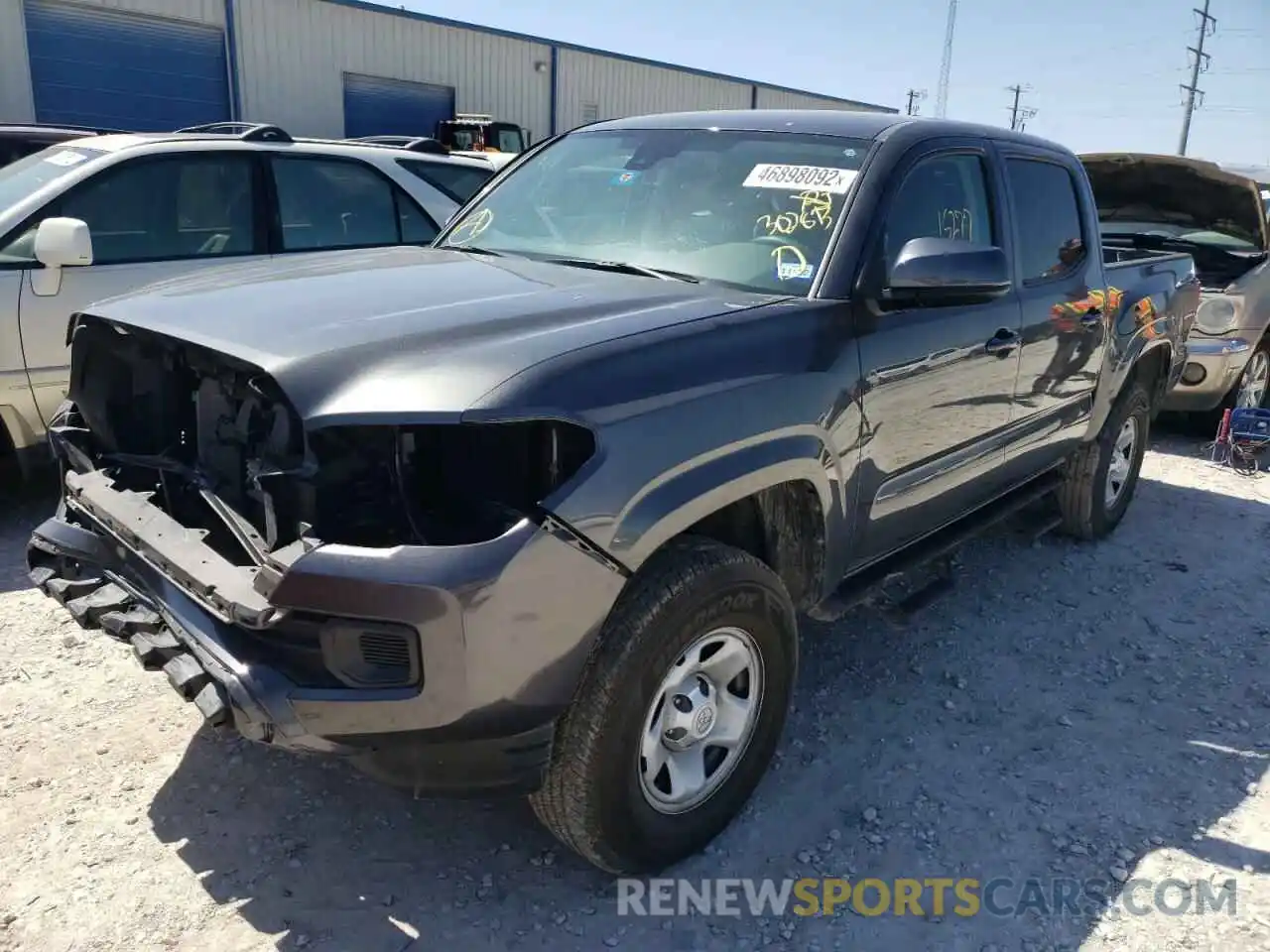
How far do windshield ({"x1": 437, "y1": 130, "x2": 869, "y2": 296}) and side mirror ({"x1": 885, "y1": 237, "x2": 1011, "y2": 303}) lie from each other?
24 centimetres

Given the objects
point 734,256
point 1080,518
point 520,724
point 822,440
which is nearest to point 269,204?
point 734,256

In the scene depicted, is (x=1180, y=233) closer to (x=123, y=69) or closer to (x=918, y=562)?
(x=918, y=562)

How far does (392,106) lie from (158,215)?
55.7 ft

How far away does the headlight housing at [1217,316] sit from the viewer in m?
7.05

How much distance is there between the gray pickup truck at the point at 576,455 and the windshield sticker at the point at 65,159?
7.63 ft

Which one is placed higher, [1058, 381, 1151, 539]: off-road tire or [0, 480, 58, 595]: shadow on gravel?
[1058, 381, 1151, 539]: off-road tire

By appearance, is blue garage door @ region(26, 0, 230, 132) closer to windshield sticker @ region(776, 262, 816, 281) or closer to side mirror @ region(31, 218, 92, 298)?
side mirror @ region(31, 218, 92, 298)

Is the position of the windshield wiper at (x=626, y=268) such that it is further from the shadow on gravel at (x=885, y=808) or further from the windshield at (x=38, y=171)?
the windshield at (x=38, y=171)

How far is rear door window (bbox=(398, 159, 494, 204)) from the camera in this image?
614cm

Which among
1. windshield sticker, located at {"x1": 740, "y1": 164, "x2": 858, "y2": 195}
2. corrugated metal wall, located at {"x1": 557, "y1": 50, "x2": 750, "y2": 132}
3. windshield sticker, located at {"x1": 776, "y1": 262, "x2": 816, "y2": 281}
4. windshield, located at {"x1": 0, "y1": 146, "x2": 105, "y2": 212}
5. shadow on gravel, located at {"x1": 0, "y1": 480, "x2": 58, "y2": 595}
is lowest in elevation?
shadow on gravel, located at {"x1": 0, "y1": 480, "x2": 58, "y2": 595}

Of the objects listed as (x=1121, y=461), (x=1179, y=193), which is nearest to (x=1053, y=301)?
(x=1121, y=461)

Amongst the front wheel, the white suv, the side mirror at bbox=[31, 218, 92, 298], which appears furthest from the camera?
the front wheel

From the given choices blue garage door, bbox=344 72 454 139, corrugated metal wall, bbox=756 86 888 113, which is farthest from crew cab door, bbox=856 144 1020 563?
corrugated metal wall, bbox=756 86 888 113

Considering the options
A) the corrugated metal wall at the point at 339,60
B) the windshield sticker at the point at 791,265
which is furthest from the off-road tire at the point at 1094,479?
the corrugated metal wall at the point at 339,60
